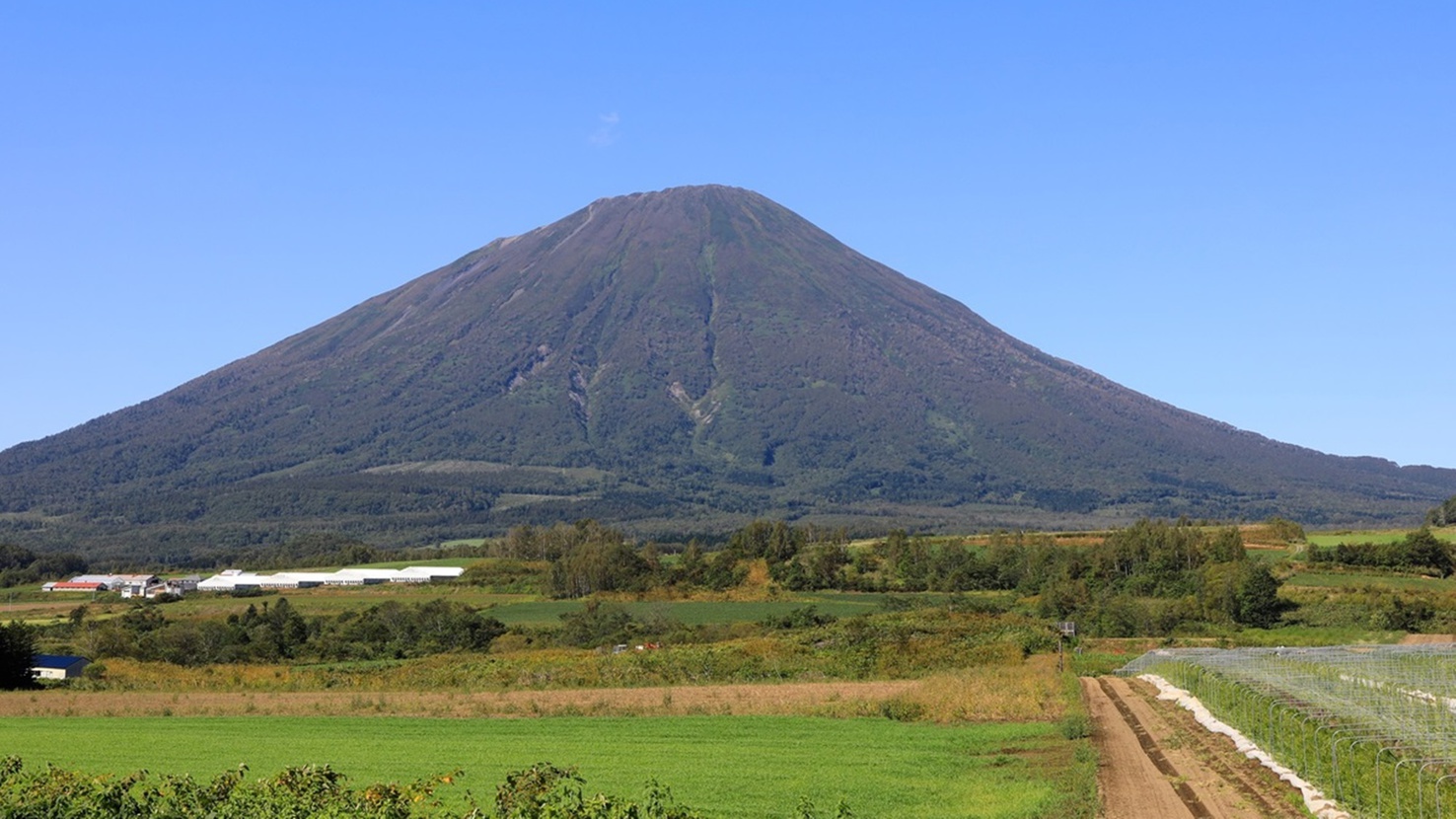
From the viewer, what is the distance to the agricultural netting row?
48.3 ft

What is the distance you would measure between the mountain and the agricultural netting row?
10035 centimetres

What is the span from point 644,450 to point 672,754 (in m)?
154

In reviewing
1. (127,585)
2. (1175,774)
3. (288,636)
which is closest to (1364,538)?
(288,636)

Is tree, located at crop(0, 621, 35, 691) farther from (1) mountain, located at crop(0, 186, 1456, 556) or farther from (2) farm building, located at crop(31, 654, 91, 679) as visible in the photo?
(1) mountain, located at crop(0, 186, 1456, 556)

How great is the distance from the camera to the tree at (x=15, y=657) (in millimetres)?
41406

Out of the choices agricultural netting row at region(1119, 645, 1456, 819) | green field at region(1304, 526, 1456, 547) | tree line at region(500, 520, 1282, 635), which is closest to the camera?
agricultural netting row at region(1119, 645, 1456, 819)

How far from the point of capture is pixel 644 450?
176 m

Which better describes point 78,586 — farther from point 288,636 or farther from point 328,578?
point 288,636

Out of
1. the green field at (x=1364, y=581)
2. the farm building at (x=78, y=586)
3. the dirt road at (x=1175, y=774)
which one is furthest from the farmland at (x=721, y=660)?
the farm building at (x=78, y=586)

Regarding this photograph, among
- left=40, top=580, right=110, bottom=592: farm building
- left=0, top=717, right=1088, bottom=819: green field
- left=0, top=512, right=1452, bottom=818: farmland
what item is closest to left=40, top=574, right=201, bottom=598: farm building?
left=40, top=580, right=110, bottom=592: farm building

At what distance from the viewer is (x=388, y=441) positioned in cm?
17225

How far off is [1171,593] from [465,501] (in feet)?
312

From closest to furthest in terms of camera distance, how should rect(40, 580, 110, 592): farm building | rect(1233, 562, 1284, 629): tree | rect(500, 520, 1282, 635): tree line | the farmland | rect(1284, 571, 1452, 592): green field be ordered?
1. the farmland
2. rect(1233, 562, 1284, 629): tree
3. rect(500, 520, 1282, 635): tree line
4. rect(1284, 571, 1452, 592): green field
5. rect(40, 580, 110, 592): farm building

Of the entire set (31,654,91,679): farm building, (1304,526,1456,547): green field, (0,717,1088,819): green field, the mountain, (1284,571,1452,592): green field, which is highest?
the mountain
